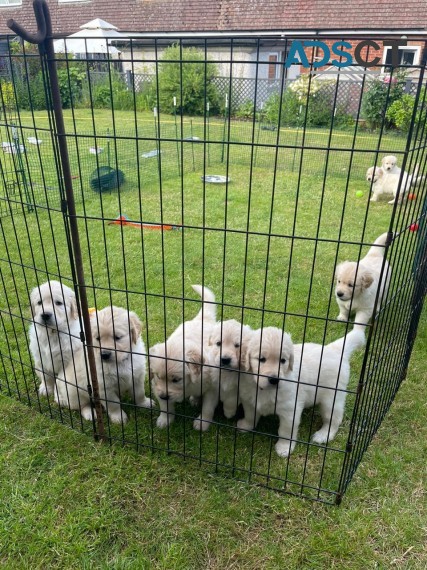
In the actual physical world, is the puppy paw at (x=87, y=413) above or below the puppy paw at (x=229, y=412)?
below

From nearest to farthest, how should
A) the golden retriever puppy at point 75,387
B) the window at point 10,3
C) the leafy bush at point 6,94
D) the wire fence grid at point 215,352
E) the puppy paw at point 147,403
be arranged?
the wire fence grid at point 215,352 → the leafy bush at point 6,94 → the golden retriever puppy at point 75,387 → the puppy paw at point 147,403 → the window at point 10,3

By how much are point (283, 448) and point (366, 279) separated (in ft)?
6.55

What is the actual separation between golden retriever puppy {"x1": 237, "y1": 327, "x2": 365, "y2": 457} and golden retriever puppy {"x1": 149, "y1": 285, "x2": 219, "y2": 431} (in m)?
→ 0.24

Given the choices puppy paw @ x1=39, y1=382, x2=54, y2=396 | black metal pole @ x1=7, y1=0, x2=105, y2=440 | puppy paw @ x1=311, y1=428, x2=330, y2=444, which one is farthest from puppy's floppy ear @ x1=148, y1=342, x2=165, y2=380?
puppy paw @ x1=311, y1=428, x2=330, y2=444

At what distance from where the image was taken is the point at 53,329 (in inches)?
123

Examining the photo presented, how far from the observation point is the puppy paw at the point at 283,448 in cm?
289

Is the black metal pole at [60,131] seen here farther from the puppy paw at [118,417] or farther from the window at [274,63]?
the window at [274,63]

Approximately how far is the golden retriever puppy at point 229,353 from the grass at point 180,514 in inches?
21.8

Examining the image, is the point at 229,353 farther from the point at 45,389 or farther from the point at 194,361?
the point at 45,389

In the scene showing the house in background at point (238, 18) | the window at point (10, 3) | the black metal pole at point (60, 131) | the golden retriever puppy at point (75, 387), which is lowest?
the golden retriever puppy at point (75, 387)

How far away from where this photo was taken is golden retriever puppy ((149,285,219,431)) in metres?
2.81

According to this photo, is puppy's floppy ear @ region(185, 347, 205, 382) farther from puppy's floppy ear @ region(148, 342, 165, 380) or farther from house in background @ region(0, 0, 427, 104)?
house in background @ region(0, 0, 427, 104)

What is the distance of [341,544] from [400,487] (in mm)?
582

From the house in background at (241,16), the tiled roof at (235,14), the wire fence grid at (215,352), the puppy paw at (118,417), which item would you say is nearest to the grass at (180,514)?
the wire fence grid at (215,352)
